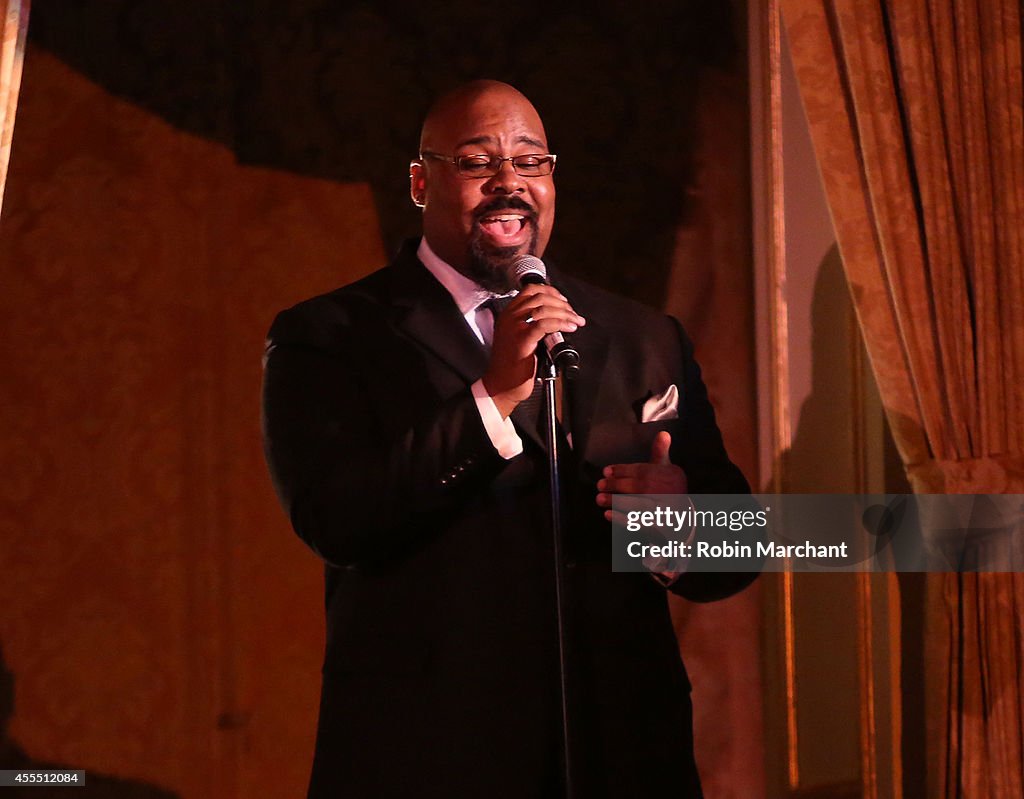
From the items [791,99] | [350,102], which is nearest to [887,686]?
[791,99]

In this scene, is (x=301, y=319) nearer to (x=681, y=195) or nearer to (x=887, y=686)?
(x=681, y=195)

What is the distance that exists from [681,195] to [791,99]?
371 mm

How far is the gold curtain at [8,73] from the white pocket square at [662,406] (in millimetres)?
1428

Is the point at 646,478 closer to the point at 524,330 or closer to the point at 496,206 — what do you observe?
the point at 524,330

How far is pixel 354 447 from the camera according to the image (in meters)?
2.17

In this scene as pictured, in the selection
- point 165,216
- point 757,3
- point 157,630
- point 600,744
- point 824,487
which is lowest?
point 600,744

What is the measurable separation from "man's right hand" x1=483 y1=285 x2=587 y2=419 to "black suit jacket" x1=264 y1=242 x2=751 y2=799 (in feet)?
0.44

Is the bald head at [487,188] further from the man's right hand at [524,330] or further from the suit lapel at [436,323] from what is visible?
the man's right hand at [524,330]

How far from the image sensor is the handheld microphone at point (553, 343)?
1.81 metres

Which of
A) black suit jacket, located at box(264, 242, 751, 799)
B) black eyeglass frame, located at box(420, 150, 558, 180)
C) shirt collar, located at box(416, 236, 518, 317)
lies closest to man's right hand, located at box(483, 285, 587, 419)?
black suit jacket, located at box(264, 242, 751, 799)

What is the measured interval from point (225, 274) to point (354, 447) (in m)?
0.85

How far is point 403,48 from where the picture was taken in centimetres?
289

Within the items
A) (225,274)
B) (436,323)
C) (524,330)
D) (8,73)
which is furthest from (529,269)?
(8,73)

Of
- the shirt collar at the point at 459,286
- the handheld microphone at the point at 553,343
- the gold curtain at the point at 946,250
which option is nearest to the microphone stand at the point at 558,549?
the handheld microphone at the point at 553,343
